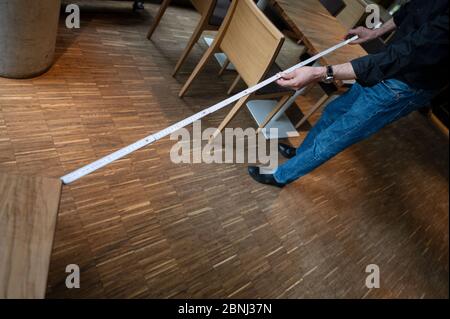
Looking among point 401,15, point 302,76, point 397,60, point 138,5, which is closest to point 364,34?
point 401,15

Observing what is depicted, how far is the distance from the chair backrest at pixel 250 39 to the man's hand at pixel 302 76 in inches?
7.8

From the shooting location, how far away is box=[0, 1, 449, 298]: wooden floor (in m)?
1.38

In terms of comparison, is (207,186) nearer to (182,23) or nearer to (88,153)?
(88,153)

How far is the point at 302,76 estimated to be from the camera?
51.0 inches

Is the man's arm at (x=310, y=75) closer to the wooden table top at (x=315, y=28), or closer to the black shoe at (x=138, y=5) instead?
the wooden table top at (x=315, y=28)

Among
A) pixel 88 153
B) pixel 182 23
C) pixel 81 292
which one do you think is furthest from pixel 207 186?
pixel 182 23

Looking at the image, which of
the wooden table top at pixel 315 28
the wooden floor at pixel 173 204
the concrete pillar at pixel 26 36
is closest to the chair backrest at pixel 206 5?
the wooden table top at pixel 315 28

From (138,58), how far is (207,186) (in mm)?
1119

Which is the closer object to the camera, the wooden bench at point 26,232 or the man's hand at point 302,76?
the wooden bench at point 26,232

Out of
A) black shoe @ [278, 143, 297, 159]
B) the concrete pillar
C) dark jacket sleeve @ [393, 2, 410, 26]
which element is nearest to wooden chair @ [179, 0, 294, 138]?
black shoe @ [278, 143, 297, 159]

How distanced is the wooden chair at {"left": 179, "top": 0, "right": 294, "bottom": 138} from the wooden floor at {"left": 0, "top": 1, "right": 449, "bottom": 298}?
0.50m

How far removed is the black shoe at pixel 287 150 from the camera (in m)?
2.19

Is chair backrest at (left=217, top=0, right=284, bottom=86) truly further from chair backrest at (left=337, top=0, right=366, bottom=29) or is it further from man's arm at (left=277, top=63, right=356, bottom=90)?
chair backrest at (left=337, top=0, right=366, bottom=29)

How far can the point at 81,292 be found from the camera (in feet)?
3.99
